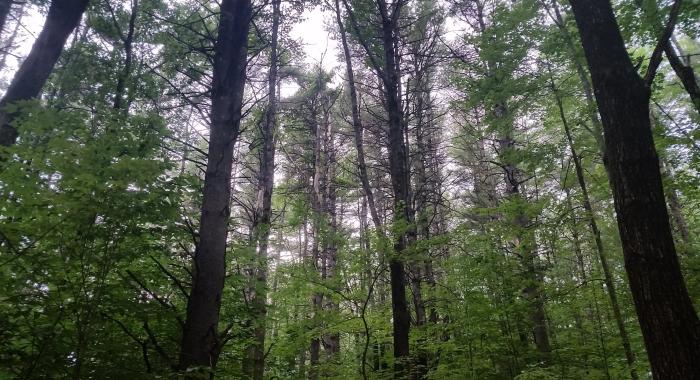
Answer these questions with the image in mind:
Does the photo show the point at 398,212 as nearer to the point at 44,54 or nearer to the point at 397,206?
the point at 397,206

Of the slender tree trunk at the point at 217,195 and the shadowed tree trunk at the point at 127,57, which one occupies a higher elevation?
the shadowed tree trunk at the point at 127,57

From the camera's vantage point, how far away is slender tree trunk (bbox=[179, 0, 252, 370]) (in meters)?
3.11

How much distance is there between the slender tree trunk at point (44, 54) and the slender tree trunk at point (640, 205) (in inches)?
250

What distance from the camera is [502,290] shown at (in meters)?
5.94

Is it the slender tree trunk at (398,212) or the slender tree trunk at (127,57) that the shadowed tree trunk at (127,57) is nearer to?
the slender tree trunk at (127,57)

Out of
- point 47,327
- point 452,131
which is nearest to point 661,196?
point 47,327

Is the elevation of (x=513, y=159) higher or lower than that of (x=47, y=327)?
higher

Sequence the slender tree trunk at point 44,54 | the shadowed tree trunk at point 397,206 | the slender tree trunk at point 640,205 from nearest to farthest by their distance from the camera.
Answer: the slender tree trunk at point 640,205 < the slender tree trunk at point 44,54 < the shadowed tree trunk at point 397,206

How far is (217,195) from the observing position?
11.3ft

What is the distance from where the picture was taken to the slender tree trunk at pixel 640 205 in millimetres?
3033

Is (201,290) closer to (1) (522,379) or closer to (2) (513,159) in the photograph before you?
(1) (522,379)

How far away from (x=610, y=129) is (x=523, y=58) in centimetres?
392

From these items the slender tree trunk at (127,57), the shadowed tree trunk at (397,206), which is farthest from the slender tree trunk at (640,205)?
the slender tree trunk at (127,57)

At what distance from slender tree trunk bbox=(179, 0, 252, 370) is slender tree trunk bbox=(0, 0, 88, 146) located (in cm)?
283
